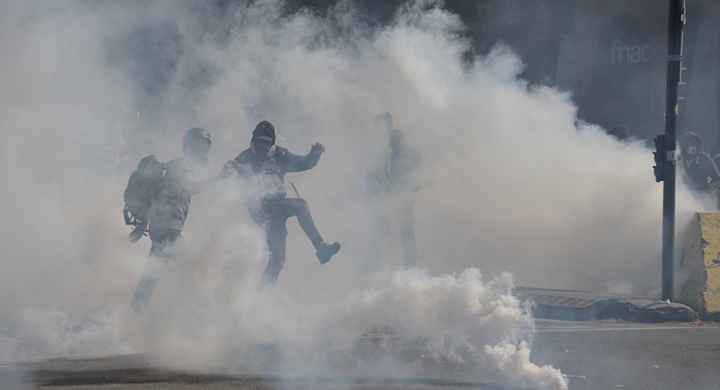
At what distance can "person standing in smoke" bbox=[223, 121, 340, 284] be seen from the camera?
10375 mm

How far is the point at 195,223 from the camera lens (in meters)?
10.5

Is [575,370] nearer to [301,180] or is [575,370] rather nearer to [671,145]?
[671,145]

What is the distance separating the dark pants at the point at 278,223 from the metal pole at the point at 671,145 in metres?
3.88

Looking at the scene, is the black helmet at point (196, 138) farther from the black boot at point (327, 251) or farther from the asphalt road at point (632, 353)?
the asphalt road at point (632, 353)

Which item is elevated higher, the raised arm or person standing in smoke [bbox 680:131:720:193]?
person standing in smoke [bbox 680:131:720:193]

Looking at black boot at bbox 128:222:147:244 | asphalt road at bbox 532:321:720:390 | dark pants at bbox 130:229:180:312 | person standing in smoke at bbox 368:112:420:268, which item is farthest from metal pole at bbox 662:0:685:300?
black boot at bbox 128:222:147:244

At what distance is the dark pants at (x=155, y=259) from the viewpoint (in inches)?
360

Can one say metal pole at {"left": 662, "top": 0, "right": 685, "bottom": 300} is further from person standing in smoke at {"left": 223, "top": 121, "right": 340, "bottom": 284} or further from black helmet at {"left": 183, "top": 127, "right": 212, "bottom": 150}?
black helmet at {"left": 183, "top": 127, "right": 212, "bottom": 150}

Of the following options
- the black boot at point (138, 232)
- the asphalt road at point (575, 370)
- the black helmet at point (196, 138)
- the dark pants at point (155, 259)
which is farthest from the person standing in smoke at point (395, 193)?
the dark pants at point (155, 259)

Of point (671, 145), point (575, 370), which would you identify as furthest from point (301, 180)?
point (575, 370)

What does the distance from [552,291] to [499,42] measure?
25.0 ft

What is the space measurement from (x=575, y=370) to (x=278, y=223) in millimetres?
3511

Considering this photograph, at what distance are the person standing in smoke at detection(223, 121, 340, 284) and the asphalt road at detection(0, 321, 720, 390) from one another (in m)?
2.24

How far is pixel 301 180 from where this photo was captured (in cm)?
1420
